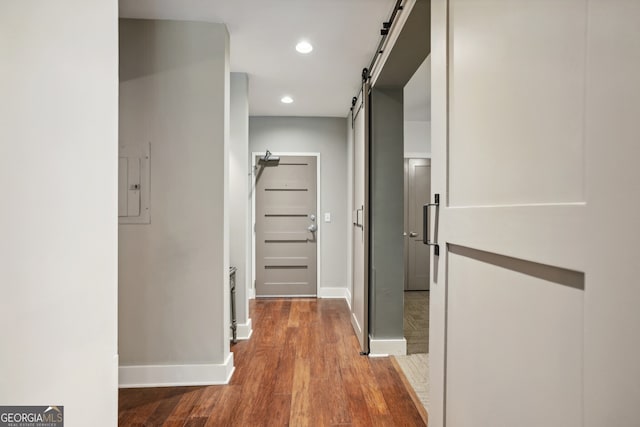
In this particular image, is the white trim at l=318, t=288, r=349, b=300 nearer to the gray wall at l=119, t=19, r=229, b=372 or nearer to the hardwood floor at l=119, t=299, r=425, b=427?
the hardwood floor at l=119, t=299, r=425, b=427

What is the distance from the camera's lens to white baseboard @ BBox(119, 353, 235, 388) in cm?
231

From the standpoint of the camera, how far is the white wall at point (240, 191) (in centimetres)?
319

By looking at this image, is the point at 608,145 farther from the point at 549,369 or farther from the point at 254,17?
the point at 254,17

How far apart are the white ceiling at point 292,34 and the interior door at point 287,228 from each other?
1344mm

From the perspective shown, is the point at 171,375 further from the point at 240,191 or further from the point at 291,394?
the point at 240,191

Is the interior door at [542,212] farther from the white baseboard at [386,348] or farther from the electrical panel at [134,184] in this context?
the electrical panel at [134,184]

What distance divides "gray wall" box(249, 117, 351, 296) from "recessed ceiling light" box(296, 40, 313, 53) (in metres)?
2.05

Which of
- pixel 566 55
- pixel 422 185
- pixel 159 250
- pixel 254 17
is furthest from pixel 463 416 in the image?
pixel 422 185

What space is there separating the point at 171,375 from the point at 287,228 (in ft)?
8.95

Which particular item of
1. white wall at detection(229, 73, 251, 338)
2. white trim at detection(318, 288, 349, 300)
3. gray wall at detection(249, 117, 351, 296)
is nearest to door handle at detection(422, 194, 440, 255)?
white wall at detection(229, 73, 251, 338)

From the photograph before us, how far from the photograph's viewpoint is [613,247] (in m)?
0.57

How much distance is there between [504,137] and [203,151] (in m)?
1.97

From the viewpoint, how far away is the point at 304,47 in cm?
268

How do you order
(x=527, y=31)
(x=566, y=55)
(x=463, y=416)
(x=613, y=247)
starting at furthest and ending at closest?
(x=463, y=416), (x=527, y=31), (x=566, y=55), (x=613, y=247)
